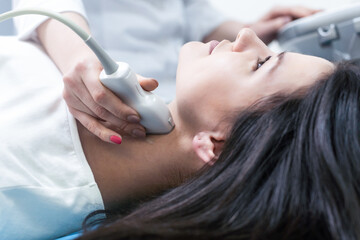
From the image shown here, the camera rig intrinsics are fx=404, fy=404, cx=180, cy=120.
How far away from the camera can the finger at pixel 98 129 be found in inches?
28.1

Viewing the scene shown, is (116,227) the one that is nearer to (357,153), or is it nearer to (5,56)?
(357,153)

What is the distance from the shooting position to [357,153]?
620 millimetres

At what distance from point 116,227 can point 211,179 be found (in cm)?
19

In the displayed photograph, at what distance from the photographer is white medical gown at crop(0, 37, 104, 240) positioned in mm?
698

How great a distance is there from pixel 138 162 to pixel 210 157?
0.48 ft

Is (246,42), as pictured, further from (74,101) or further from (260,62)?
(74,101)

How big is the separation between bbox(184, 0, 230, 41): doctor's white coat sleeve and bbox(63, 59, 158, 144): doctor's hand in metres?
0.70

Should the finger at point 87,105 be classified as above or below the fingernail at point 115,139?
above

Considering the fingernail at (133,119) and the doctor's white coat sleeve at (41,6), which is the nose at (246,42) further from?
the doctor's white coat sleeve at (41,6)

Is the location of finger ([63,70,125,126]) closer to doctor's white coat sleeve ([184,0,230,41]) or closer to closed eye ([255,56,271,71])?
closed eye ([255,56,271,71])

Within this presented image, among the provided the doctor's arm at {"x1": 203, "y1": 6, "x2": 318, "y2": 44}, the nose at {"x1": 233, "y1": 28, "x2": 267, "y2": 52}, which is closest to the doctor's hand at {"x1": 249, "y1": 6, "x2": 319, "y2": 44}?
the doctor's arm at {"x1": 203, "y1": 6, "x2": 318, "y2": 44}

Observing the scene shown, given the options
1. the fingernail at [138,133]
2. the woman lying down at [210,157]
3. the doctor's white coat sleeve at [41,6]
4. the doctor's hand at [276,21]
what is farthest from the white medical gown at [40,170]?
the doctor's hand at [276,21]

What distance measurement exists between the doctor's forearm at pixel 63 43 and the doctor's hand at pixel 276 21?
665 mm

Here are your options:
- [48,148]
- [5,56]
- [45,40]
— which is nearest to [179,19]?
[45,40]
